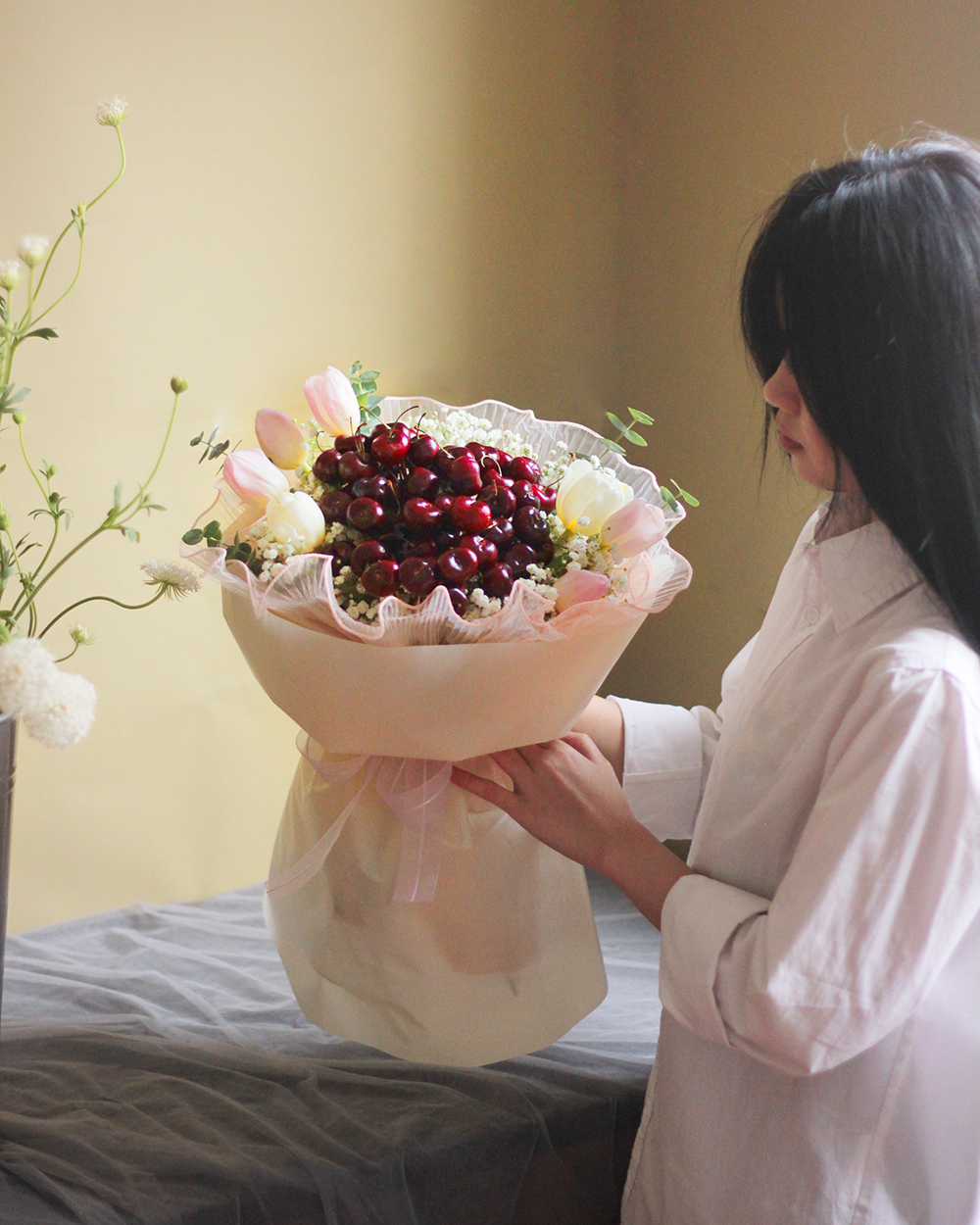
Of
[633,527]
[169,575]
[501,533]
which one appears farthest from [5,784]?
[633,527]

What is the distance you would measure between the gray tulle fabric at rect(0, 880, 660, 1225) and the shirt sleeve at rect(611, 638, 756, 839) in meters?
0.28

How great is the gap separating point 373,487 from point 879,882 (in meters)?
0.48

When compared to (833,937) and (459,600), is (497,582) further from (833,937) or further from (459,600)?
(833,937)

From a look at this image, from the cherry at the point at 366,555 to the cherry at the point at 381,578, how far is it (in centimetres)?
1

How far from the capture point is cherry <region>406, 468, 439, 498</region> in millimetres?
857

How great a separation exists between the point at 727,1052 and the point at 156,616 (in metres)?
1.06

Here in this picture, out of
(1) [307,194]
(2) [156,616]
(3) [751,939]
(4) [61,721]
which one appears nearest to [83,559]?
(2) [156,616]

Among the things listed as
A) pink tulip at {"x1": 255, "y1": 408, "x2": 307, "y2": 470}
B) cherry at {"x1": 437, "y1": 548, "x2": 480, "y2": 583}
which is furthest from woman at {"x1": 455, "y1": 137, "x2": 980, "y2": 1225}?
pink tulip at {"x1": 255, "y1": 408, "x2": 307, "y2": 470}

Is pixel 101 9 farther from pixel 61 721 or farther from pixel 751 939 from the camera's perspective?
pixel 751 939

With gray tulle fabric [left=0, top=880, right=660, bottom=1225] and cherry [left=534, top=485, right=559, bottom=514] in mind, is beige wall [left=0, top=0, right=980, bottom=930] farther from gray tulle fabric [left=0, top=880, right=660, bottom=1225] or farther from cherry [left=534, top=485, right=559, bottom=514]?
cherry [left=534, top=485, right=559, bottom=514]

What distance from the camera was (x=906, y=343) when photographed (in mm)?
757

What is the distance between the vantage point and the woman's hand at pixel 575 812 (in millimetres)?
946

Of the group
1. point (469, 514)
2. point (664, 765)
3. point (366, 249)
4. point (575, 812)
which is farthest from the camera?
point (366, 249)

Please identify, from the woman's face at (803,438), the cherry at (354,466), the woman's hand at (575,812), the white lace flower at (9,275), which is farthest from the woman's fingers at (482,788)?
the white lace flower at (9,275)
